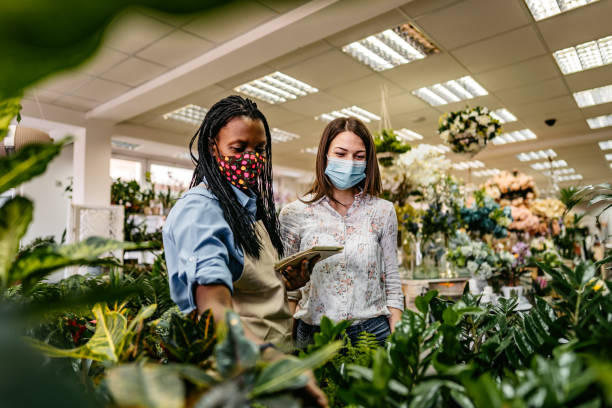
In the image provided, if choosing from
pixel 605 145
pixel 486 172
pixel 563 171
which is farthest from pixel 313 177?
pixel 563 171

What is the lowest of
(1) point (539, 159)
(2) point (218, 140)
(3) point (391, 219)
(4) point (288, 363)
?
(4) point (288, 363)

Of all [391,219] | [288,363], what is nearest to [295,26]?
[391,219]

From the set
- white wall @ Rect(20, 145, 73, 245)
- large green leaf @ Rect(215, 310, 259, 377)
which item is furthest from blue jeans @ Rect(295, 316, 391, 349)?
white wall @ Rect(20, 145, 73, 245)

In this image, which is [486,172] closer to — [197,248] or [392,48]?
[392,48]

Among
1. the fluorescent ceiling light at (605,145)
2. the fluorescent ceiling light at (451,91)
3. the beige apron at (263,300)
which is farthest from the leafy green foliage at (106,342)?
the fluorescent ceiling light at (605,145)

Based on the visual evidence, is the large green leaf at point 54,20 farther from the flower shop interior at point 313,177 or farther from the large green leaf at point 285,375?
the large green leaf at point 285,375

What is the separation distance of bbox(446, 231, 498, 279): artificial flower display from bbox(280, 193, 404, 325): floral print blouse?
122cm

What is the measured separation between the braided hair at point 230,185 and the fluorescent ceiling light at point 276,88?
3986 mm

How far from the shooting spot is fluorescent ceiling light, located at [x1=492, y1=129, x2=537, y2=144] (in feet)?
24.8

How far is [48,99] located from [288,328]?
5.94m

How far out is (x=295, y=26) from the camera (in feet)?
12.3

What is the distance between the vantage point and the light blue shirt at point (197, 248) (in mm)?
742

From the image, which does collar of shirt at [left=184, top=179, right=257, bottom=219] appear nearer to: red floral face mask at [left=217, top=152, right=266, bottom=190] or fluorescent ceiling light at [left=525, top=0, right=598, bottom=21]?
red floral face mask at [left=217, top=152, right=266, bottom=190]

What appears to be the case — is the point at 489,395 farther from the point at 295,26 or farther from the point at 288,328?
the point at 295,26
